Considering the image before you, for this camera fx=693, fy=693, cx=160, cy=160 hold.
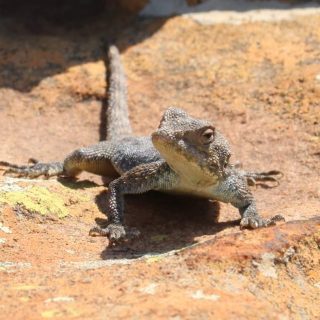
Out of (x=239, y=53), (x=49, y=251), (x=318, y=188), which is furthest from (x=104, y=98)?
(x=49, y=251)

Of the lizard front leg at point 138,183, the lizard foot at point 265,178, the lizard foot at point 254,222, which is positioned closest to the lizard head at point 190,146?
the lizard front leg at point 138,183

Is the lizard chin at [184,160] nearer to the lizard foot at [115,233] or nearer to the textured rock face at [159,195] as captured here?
the textured rock face at [159,195]

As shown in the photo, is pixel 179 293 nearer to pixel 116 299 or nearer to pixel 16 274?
pixel 116 299

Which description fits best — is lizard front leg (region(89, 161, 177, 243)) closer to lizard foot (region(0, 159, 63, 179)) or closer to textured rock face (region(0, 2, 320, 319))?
textured rock face (region(0, 2, 320, 319))

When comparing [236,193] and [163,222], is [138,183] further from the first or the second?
[236,193]

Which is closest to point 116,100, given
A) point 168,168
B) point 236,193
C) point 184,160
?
point 168,168
